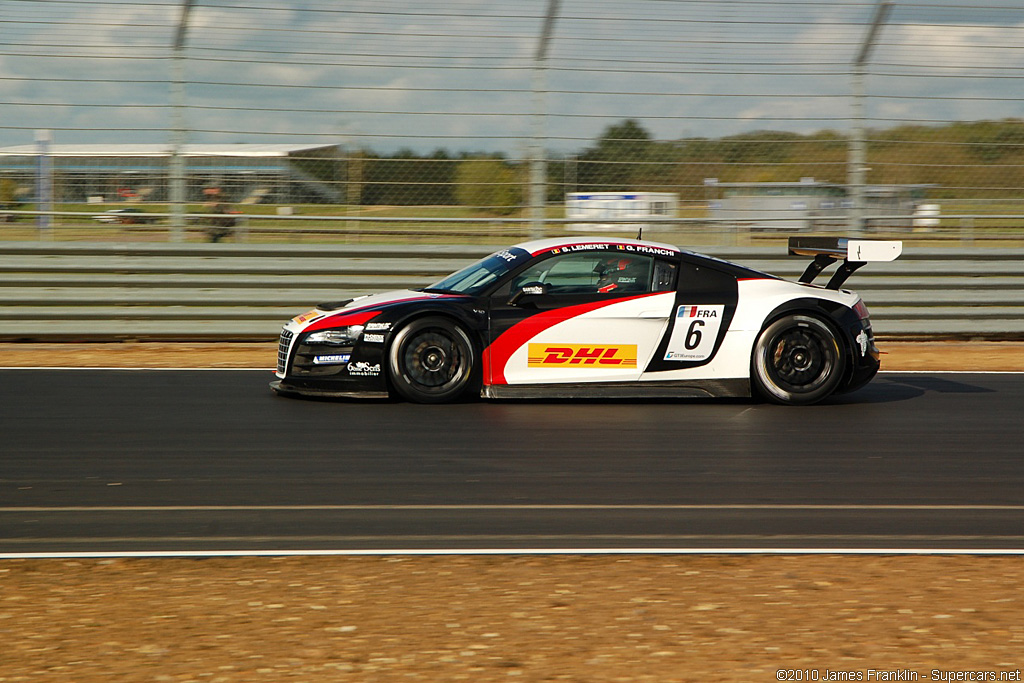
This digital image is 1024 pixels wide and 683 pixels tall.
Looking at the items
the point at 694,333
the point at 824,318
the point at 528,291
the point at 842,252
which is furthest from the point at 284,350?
the point at 842,252

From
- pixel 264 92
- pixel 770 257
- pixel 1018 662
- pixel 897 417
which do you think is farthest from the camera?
pixel 770 257

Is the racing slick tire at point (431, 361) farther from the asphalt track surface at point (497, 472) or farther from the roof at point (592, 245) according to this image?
the roof at point (592, 245)

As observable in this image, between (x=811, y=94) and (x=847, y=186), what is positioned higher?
(x=811, y=94)

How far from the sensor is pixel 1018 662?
3611mm

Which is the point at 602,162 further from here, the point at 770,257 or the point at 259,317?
the point at 259,317

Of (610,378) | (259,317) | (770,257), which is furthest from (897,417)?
(259,317)

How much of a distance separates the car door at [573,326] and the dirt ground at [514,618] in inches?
148

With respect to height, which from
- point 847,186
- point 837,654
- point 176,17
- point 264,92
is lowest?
point 837,654

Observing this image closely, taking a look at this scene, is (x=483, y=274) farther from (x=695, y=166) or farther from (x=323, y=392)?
(x=695, y=166)

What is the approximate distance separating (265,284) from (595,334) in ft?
16.3

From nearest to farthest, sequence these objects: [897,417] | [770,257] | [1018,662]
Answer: [1018,662] < [897,417] < [770,257]

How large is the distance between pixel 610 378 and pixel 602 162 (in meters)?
4.51

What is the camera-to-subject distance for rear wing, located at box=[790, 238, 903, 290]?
339 inches

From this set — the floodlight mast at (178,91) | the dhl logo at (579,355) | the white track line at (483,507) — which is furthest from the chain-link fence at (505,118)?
the white track line at (483,507)
